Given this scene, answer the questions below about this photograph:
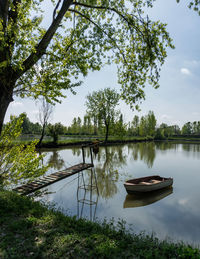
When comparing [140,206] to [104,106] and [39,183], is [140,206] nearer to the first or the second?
[39,183]

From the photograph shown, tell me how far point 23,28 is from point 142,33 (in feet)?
15.9

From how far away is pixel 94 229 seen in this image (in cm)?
484

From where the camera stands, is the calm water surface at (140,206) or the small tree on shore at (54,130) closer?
the calm water surface at (140,206)

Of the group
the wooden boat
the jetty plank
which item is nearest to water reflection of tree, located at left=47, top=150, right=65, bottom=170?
the jetty plank

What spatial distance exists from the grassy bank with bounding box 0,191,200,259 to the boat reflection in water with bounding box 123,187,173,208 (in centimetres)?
576

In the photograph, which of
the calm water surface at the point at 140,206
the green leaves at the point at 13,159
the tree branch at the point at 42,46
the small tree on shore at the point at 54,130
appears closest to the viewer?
the tree branch at the point at 42,46

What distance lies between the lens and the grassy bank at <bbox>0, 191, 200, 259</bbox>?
349 cm

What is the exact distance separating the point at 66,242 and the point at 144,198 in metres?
8.45

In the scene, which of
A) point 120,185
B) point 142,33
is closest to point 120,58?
point 142,33

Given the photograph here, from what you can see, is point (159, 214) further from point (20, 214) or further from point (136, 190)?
point (20, 214)

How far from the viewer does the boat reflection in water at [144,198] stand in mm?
10236

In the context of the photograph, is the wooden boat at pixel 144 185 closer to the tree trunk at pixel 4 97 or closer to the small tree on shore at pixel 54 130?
the tree trunk at pixel 4 97

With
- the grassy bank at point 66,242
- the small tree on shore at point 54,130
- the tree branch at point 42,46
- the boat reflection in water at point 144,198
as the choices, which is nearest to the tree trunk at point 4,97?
the tree branch at point 42,46

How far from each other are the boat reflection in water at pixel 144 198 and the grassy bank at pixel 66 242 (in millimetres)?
5760
